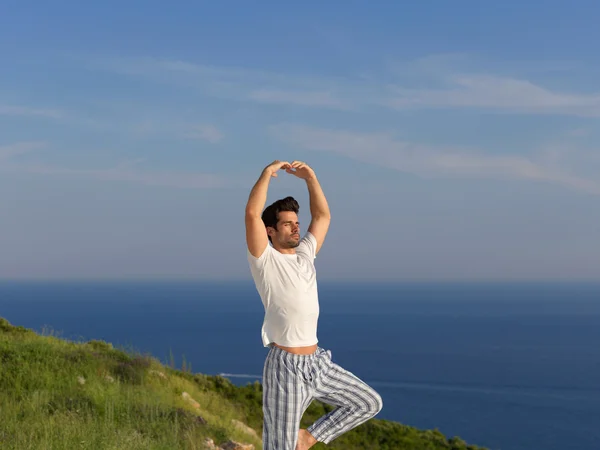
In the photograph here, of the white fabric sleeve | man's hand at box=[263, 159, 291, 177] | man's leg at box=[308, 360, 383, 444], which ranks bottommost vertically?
man's leg at box=[308, 360, 383, 444]

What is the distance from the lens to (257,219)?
5.57 m

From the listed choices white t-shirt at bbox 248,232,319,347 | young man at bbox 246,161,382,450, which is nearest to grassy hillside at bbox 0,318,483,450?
young man at bbox 246,161,382,450

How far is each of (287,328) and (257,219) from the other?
0.96 metres

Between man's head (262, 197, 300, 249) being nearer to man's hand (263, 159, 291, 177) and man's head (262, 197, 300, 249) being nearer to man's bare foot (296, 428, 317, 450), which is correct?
man's hand (263, 159, 291, 177)

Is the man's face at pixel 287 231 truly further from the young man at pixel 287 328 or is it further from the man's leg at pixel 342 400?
the man's leg at pixel 342 400

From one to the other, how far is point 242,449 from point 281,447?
10.9 feet

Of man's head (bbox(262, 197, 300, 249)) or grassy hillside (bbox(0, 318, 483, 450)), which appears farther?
grassy hillside (bbox(0, 318, 483, 450))

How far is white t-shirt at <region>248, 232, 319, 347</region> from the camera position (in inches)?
225

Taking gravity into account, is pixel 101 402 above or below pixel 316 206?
below

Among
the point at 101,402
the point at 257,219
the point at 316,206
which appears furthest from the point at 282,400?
the point at 101,402

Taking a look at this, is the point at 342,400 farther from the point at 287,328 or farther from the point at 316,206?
the point at 316,206

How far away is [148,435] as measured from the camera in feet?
26.7

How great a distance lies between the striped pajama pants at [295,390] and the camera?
18.8 feet

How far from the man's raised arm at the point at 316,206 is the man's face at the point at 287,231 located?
55 cm
